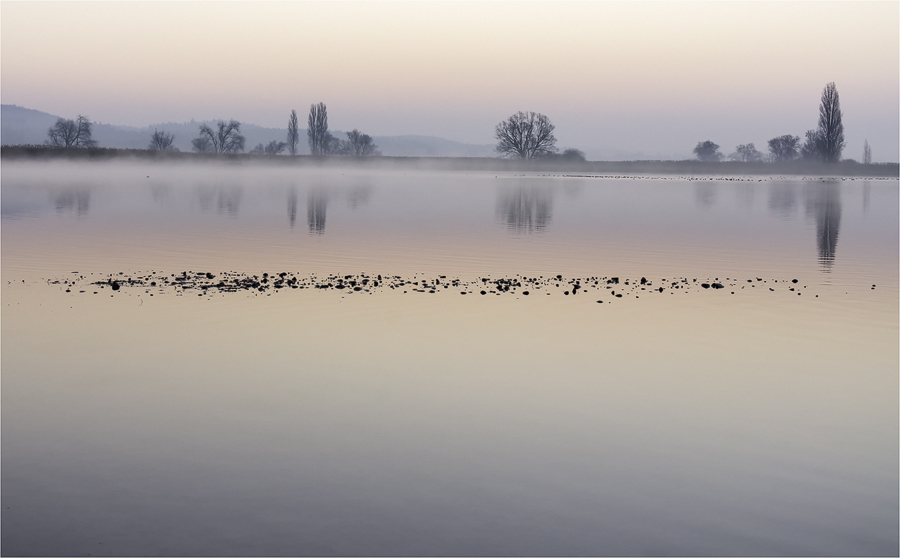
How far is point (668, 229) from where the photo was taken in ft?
125

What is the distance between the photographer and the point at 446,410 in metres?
10.0

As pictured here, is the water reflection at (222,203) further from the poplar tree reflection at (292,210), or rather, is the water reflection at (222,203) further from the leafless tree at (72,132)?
the leafless tree at (72,132)

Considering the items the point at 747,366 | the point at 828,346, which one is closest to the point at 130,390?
the point at 747,366

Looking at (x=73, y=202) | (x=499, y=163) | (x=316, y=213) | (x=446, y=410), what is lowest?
(x=446, y=410)

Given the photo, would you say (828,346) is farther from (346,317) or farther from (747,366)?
(346,317)

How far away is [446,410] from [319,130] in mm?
181781

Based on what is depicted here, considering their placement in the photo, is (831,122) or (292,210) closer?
(292,210)

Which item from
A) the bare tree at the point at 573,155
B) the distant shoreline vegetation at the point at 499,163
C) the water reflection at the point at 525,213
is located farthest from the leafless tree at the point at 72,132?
the water reflection at the point at 525,213

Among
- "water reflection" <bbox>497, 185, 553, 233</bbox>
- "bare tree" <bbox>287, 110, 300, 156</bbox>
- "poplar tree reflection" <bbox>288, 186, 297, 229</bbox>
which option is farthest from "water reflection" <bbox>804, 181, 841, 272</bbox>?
"bare tree" <bbox>287, 110, 300, 156</bbox>

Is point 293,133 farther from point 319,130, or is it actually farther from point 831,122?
point 831,122

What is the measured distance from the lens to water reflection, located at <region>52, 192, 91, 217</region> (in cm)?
4594

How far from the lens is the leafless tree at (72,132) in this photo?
193m

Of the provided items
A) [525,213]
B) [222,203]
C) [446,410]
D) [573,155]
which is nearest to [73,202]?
[222,203]

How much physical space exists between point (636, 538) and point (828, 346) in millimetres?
8641
